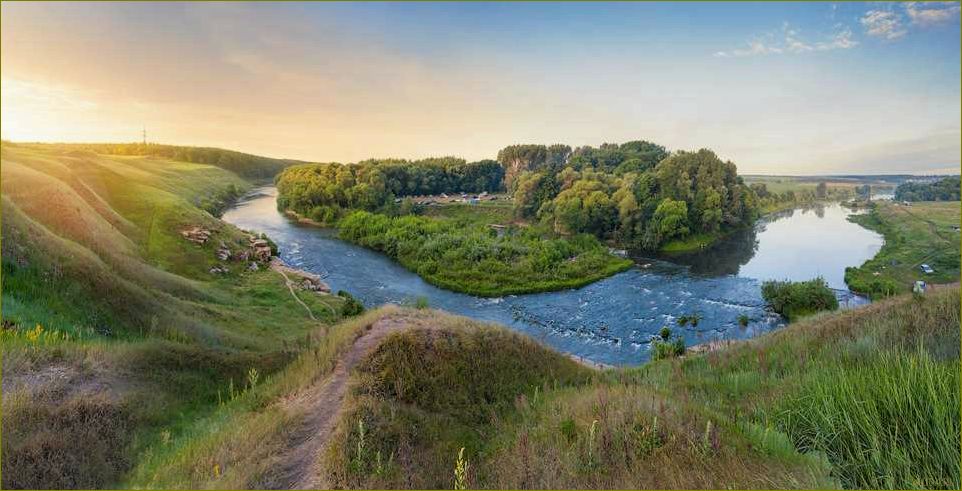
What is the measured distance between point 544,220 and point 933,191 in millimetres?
90476

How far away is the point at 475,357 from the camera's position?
10.1 m

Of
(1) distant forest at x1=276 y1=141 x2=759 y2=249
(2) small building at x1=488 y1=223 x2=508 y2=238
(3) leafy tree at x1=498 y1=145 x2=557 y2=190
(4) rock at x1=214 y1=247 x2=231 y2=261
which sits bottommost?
(4) rock at x1=214 y1=247 x2=231 y2=261

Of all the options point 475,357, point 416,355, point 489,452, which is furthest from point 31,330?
point 489,452

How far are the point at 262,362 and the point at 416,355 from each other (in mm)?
6571

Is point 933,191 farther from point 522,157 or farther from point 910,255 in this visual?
point 522,157

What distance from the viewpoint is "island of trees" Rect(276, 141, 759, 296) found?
46.7 meters

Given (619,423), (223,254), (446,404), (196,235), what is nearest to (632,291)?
(223,254)

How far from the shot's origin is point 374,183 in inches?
3287

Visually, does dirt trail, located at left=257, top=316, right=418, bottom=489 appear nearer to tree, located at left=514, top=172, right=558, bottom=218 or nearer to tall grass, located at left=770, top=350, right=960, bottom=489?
tall grass, located at left=770, top=350, right=960, bottom=489

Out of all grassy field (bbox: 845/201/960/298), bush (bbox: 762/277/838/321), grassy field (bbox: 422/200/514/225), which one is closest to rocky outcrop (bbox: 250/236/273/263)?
grassy field (bbox: 422/200/514/225)

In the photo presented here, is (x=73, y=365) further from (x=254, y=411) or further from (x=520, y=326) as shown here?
(x=520, y=326)

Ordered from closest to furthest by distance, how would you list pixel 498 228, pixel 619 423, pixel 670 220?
pixel 619 423 → pixel 670 220 → pixel 498 228

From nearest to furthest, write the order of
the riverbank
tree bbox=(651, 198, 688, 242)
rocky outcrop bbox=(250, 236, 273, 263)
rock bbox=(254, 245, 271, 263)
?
1. rock bbox=(254, 245, 271, 263)
2. rocky outcrop bbox=(250, 236, 273, 263)
3. the riverbank
4. tree bbox=(651, 198, 688, 242)

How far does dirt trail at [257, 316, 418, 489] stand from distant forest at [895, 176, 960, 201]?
11912cm
